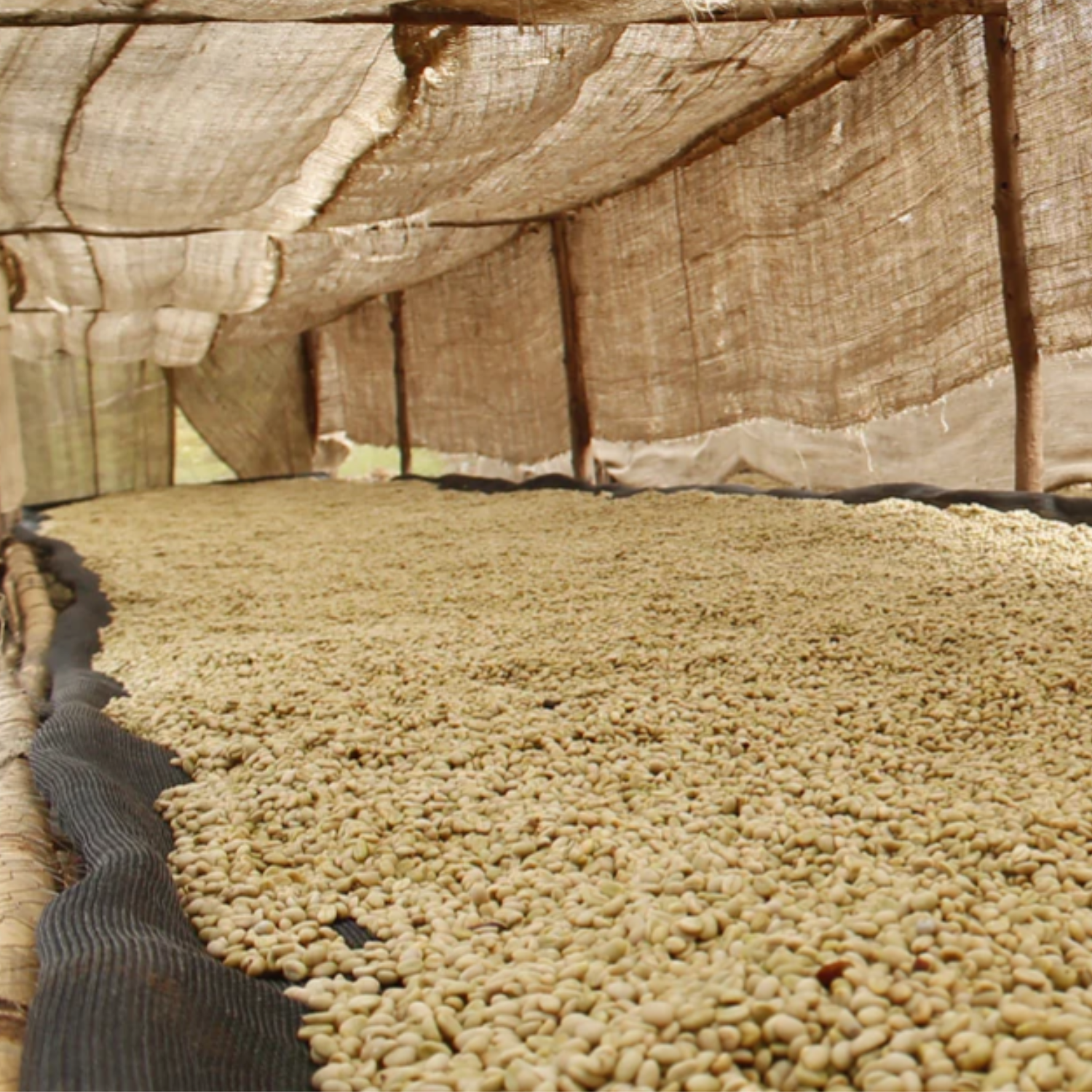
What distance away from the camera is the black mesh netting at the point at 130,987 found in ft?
3.03

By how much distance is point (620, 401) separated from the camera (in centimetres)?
543

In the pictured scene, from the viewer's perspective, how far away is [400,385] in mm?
7684

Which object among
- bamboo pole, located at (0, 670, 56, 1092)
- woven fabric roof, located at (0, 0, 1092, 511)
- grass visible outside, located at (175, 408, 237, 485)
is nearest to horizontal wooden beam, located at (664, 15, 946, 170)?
woven fabric roof, located at (0, 0, 1092, 511)

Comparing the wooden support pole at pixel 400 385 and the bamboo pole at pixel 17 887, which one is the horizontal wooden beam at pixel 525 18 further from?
the wooden support pole at pixel 400 385

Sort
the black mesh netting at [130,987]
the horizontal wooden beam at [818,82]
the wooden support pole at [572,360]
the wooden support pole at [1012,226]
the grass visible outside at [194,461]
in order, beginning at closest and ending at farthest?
the black mesh netting at [130,987], the wooden support pole at [1012,226], the horizontal wooden beam at [818,82], the wooden support pole at [572,360], the grass visible outside at [194,461]

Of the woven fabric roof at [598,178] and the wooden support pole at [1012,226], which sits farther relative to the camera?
the wooden support pole at [1012,226]

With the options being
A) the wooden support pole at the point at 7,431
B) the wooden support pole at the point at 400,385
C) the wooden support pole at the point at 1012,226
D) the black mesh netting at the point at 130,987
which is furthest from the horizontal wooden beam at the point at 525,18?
the wooden support pole at the point at 400,385

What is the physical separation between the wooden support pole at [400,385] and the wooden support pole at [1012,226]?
16.2 ft

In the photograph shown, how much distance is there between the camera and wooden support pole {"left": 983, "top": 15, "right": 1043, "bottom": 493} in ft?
10.2

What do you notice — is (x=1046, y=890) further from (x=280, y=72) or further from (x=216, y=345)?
(x=216, y=345)

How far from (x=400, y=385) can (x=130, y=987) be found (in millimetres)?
6899

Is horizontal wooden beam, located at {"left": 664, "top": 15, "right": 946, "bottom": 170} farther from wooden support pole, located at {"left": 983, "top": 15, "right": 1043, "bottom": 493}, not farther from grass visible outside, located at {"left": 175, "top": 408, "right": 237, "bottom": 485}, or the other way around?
grass visible outside, located at {"left": 175, "top": 408, "right": 237, "bottom": 485}

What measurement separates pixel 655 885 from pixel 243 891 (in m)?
0.55

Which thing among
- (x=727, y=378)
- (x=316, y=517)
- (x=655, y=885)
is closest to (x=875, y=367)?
(x=727, y=378)
